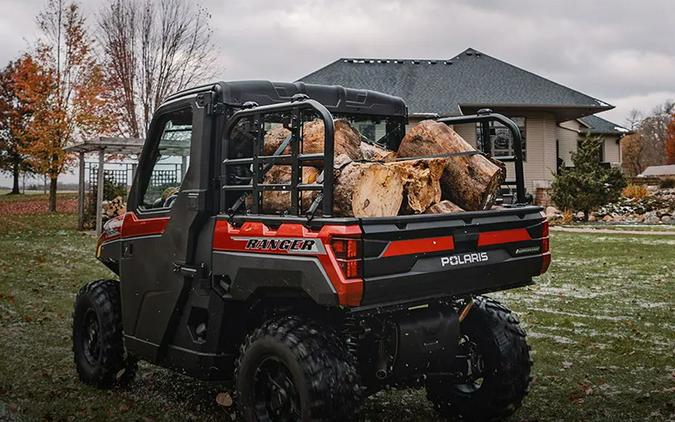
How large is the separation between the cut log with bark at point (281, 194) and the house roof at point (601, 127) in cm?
3438

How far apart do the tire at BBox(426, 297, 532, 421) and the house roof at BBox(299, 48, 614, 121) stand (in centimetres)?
2383

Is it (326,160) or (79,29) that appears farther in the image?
(79,29)

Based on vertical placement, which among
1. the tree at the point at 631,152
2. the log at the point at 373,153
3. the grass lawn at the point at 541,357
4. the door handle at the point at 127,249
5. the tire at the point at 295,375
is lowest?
the grass lawn at the point at 541,357

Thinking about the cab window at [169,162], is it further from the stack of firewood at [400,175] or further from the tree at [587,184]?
the tree at [587,184]

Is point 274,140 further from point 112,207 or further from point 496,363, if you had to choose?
point 112,207

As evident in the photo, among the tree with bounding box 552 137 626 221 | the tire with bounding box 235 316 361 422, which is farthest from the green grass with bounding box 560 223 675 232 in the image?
the tire with bounding box 235 316 361 422

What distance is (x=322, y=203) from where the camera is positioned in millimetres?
3805

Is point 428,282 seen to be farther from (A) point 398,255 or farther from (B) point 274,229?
(B) point 274,229

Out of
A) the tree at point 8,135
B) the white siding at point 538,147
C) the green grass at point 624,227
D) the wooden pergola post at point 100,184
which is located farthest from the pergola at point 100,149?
the tree at point 8,135

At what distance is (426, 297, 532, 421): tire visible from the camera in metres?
4.70

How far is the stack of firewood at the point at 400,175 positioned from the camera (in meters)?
4.03

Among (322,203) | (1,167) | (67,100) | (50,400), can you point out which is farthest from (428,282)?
(1,167)

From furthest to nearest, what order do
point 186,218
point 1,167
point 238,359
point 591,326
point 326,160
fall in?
1. point 1,167
2. point 591,326
3. point 186,218
4. point 238,359
5. point 326,160

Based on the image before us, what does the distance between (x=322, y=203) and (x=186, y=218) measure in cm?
114
